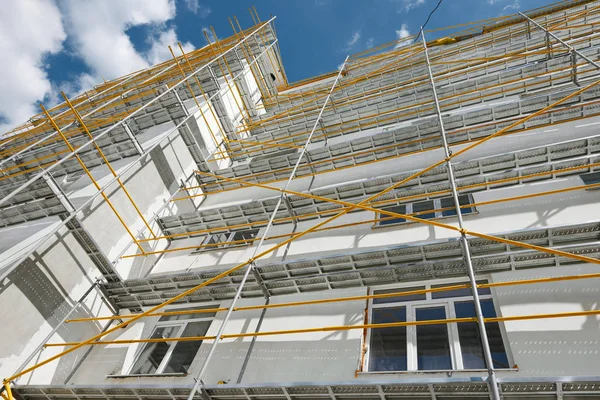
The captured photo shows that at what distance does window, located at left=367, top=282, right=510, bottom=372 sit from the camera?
4535 mm

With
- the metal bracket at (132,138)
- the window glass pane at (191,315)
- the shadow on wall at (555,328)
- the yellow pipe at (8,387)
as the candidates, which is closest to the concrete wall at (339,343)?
the shadow on wall at (555,328)

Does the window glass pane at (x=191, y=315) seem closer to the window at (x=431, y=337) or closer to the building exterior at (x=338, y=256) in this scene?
the building exterior at (x=338, y=256)

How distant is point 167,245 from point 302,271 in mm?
4505

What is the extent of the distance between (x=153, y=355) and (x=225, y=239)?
314 centimetres

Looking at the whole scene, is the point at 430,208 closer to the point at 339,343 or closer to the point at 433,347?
the point at 433,347

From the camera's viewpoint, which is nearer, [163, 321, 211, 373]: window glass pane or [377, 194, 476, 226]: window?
[163, 321, 211, 373]: window glass pane

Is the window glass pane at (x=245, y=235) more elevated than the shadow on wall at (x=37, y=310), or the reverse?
the window glass pane at (x=245, y=235)

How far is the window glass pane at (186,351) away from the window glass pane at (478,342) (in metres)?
4.36

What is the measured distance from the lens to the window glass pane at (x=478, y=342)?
14.5 feet

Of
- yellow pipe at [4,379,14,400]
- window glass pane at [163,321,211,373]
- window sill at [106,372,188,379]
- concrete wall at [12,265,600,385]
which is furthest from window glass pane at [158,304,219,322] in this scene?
yellow pipe at [4,379,14,400]

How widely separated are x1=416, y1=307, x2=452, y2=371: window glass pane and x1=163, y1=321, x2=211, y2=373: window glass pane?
379cm

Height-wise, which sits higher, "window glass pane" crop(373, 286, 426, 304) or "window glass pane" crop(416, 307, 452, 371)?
"window glass pane" crop(373, 286, 426, 304)

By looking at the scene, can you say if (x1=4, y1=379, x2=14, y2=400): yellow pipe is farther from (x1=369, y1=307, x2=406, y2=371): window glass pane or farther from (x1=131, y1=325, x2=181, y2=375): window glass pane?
(x1=369, y1=307, x2=406, y2=371): window glass pane

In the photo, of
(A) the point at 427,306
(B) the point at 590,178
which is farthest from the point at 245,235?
(B) the point at 590,178
